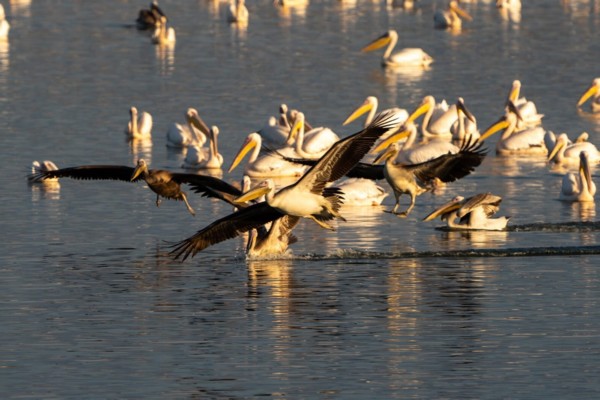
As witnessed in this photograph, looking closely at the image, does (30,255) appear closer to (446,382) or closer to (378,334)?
(378,334)

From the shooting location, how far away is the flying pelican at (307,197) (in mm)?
17312

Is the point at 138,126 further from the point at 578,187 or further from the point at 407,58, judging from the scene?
the point at 407,58

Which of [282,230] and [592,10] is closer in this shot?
[282,230]

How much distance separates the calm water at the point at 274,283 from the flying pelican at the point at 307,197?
21.8 inches

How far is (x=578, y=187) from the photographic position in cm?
2464

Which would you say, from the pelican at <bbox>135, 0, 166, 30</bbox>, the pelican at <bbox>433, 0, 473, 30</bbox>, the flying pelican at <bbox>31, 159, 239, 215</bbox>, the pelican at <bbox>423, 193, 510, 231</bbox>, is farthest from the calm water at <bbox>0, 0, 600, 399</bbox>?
the pelican at <bbox>433, 0, 473, 30</bbox>

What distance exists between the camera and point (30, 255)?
2055cm

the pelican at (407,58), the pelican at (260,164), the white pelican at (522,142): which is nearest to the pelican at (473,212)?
the pelican at (260,164)

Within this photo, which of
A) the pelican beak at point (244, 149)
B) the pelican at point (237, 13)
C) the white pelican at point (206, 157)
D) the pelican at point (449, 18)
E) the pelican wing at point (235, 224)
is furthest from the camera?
the pelican at point (237, 13)

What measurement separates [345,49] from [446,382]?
34.2m

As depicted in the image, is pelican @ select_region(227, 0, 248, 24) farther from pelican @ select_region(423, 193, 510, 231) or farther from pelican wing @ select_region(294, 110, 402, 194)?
pelican wing @ select_region(294, 110, 402, 194)

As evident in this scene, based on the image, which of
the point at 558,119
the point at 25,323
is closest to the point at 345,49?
the point at 558,119

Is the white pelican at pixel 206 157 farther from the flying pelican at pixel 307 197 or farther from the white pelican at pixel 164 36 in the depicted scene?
the white pelican at pixel 164 36

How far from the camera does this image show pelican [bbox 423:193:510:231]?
73.7ft
